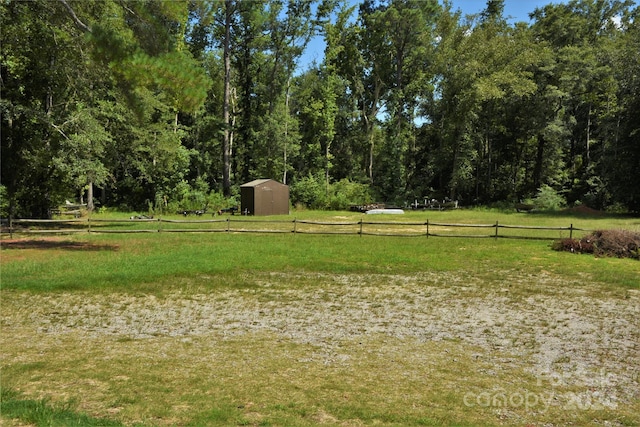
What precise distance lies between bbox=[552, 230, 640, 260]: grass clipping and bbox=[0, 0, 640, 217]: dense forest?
18.4 m

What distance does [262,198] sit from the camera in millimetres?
30578

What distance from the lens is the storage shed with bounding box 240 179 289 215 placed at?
30250 mm

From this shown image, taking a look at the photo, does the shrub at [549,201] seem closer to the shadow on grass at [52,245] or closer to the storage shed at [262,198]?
the storage shed at [262,198]

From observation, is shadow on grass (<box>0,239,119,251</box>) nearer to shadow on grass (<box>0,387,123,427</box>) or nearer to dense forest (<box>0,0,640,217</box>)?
dense forest (<box>0,0,640,217</box>)

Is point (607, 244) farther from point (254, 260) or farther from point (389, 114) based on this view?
point (389, 114)

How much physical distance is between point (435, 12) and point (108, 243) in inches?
1665

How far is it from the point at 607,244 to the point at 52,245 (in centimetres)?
1915

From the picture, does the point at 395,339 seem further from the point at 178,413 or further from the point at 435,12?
the point at 435,12

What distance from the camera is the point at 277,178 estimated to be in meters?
41.2

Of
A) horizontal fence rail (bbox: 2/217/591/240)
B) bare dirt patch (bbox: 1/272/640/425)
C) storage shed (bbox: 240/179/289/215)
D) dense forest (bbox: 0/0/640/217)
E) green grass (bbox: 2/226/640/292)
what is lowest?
bare dirt patch (bbox: 1/272/640/425)

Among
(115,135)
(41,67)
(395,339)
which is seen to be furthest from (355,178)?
(395,339)

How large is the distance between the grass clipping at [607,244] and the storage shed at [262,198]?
63.7 feet

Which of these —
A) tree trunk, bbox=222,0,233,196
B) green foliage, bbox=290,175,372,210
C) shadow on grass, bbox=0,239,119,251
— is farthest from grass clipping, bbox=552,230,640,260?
tree trunk, bbox=222,0,233,196

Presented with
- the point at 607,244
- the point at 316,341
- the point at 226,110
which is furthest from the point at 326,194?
the point at 316,341
